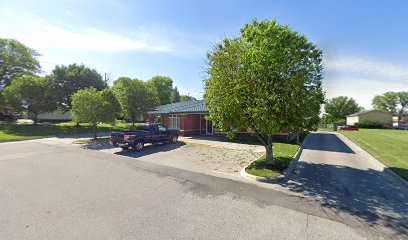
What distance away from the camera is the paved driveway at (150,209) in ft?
14.4

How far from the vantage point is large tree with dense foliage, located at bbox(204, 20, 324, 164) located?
793cm

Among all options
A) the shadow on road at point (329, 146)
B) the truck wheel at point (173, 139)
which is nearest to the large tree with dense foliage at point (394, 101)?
the shadow on road at point (329, 146)

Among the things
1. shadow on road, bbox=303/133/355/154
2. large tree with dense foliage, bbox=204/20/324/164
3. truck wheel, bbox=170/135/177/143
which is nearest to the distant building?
truck wheel, bbox=170/135/177/143

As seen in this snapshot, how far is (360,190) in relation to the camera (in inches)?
279

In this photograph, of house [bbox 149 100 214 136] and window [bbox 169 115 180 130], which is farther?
window [bbox 169 115 180 130]

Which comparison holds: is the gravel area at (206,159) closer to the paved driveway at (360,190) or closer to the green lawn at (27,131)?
the paved driveway at (360,190)

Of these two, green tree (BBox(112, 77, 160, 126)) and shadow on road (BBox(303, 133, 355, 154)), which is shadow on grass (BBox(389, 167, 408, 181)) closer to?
shadow on road (BBox(303, 133, 355, 154))

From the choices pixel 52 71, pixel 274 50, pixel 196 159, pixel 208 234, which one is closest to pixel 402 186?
pixel 274 50

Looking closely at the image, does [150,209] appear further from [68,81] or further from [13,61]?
[13,61]

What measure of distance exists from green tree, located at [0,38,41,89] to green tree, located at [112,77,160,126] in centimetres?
2667

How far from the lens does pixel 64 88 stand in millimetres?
32219

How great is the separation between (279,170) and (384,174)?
4994mm

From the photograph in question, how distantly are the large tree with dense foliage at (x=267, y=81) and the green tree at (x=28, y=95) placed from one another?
31.3 metres

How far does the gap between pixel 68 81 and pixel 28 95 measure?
6.44 metres
